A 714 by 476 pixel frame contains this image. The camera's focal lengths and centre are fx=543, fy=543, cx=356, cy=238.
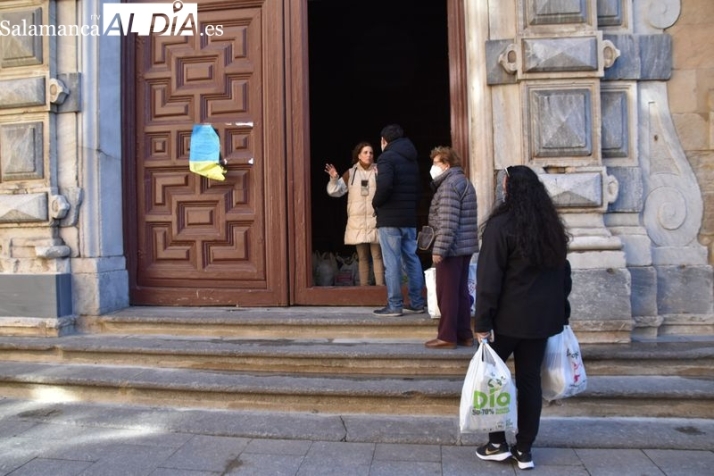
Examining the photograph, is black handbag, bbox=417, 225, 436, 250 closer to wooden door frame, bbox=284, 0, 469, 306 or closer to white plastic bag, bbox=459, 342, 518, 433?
wooden door frame, bbox=284, 0, 469, 306

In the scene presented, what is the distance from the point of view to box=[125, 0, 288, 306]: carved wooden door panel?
5.82m

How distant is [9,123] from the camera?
552 cm

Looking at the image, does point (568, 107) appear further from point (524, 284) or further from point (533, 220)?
point (524, 284)

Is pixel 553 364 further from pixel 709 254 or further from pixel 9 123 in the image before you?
pixel 9 123

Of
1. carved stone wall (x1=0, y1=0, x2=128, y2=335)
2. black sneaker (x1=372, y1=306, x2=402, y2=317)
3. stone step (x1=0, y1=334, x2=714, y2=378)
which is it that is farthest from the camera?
carved stone wall (x1=0, y1=0, x2=128, y2=335)

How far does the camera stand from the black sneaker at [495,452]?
329 cm

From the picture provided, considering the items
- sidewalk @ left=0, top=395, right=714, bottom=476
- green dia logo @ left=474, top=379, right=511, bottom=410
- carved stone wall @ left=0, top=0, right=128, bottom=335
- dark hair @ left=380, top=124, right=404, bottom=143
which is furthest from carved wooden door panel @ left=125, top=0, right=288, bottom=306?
green dia logo @ left=474, top=379, right=511, bottom=410

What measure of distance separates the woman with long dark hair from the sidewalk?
1.60 feet

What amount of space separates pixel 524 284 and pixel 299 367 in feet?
7.07

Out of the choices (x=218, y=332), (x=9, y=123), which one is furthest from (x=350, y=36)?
(x=218, y=332)

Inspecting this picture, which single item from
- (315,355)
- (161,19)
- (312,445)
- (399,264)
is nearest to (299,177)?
(399,264)

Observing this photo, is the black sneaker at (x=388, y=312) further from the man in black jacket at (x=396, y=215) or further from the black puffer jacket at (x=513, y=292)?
the black puffer jacket at (x=513, y=292)

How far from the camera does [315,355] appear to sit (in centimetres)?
446

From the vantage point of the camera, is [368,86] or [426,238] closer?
[426,238]
